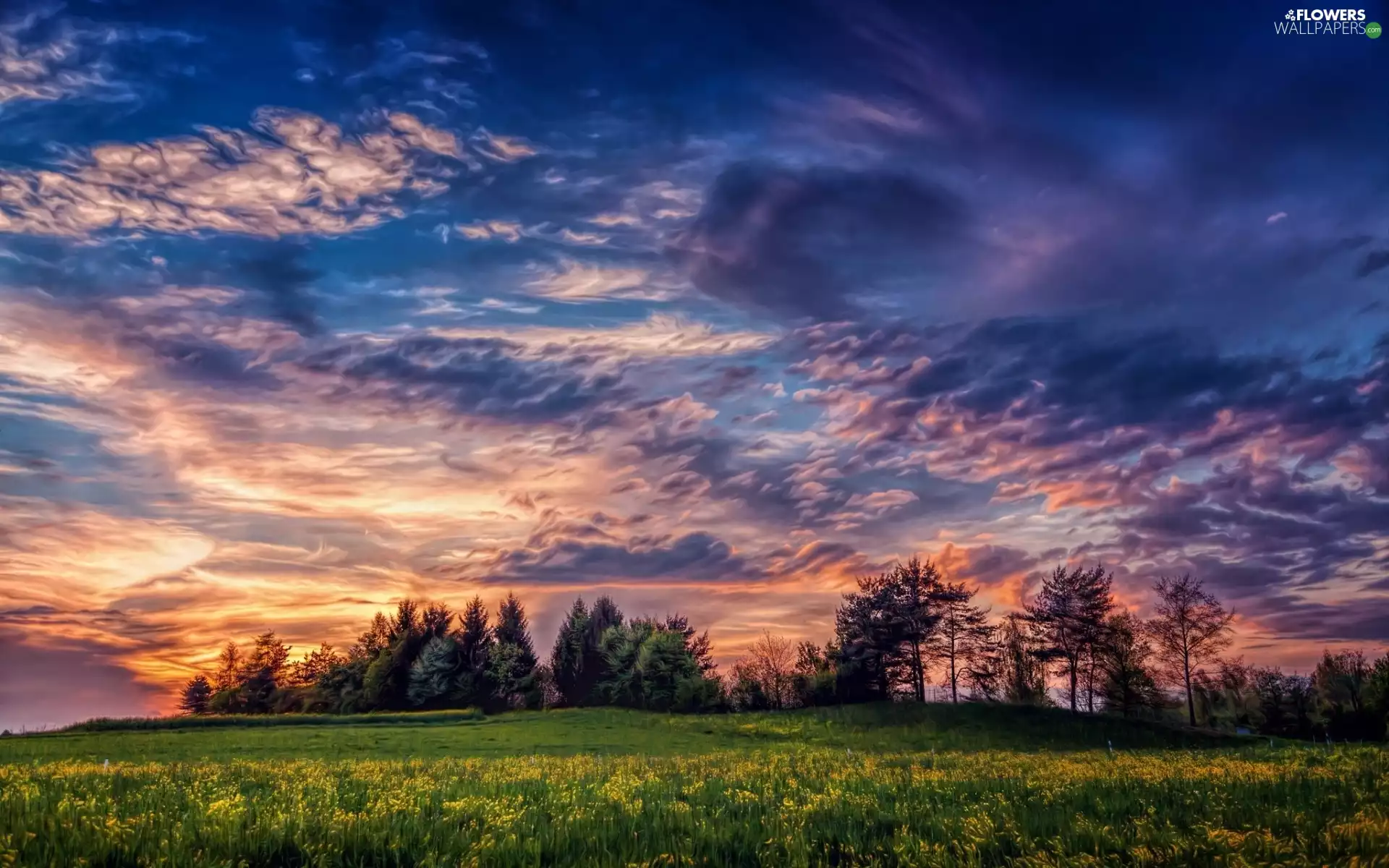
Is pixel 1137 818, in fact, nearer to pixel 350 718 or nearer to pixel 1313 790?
pixel 1313 790

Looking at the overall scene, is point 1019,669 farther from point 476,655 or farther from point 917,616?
point 476,655

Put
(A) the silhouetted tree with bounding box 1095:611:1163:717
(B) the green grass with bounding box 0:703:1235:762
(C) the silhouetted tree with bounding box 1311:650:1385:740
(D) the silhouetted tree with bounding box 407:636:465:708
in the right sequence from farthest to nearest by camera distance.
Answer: (D) the silhouetted tree with bounding box 407:636:465:708 → (A) the silhouetted tree with bounding box 1095:611:1163:717 → (C) the silhouetted tree with bounding box 1311:650:1385:740 → (B) the green grass with bounding box 0:703:1235:762

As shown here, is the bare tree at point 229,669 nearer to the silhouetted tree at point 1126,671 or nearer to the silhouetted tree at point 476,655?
the silhouetted tree at point 476,655

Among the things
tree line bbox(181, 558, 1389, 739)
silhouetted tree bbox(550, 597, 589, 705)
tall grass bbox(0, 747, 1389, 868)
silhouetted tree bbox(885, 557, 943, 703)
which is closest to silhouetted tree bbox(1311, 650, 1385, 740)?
tree line bbox(181, 558, 1389, 739)

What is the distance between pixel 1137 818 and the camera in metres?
10.2

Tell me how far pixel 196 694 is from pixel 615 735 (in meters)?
99.2

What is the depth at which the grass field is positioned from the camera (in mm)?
8656

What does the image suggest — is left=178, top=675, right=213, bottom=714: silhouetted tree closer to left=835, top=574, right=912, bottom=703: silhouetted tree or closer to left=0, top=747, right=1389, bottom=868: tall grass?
left=835, top=574, right=912, bottom=703: silhouetted tree

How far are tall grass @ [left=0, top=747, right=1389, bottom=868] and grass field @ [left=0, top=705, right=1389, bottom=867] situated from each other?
4cm

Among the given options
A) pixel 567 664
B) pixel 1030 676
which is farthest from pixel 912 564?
pixel 567 664

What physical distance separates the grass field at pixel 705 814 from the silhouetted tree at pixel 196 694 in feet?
386

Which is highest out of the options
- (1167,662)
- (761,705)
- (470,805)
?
(470,805)

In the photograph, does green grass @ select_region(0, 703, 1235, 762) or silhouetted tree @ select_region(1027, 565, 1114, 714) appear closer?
green grass @ select_region(0, 703, 1235, 762)

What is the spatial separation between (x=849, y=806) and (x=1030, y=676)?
92217 mm
